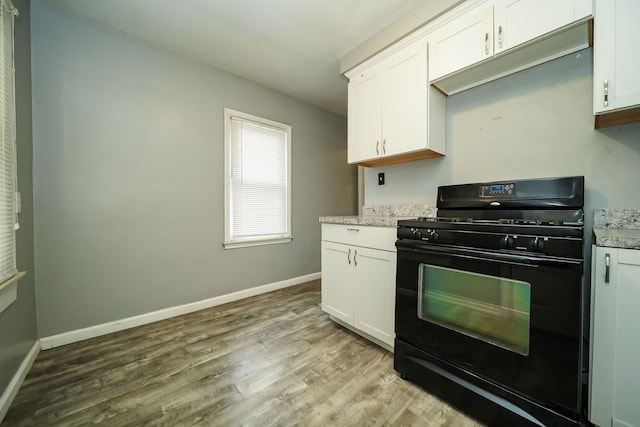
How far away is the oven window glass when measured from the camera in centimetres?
112

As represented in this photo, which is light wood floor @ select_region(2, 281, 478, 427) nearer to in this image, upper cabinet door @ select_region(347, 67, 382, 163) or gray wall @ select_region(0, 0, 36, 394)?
gray wall @ select_region(0, 0, 36, 394)

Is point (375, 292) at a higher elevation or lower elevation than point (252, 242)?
lower

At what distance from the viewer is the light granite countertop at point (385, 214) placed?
69.1 inches

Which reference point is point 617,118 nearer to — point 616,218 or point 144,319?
point 616,218

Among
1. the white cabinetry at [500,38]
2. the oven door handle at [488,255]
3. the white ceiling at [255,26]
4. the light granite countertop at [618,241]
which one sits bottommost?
the oven door handle at [488,255]

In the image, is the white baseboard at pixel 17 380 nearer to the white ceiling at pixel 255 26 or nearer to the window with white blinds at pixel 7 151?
the window with white blinds at pixel 7 151

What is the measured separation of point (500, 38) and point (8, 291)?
3.20 metres

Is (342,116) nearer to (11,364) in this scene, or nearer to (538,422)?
(538,422)

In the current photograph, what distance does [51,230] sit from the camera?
1.86 meters

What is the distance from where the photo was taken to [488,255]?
1176mm

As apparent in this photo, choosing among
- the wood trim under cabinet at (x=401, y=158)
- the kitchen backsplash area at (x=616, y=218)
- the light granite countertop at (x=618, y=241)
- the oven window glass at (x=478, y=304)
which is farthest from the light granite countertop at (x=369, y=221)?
the kitchen backsplash area at (x=616, y=218)

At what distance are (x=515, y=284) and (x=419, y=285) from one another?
46 centimetres

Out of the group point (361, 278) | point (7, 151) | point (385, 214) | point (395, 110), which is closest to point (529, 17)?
point (395, 110)

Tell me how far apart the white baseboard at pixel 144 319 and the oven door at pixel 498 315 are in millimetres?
1976
